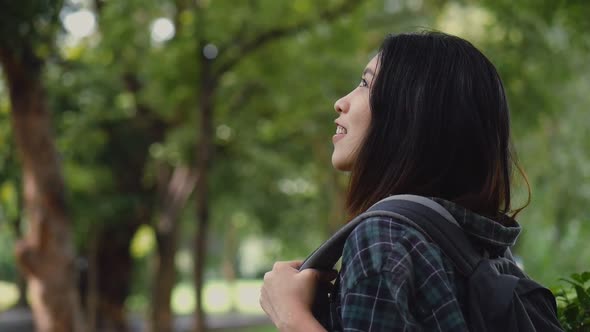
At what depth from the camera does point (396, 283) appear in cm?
143

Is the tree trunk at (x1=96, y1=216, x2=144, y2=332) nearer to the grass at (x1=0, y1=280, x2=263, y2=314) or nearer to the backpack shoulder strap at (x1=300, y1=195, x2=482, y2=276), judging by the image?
the grass at (x1=0, y1=280, x2=263, y2=314)

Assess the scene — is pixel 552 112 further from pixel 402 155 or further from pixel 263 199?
pixel 402 155

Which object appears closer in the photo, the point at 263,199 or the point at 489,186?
the point at 489,186

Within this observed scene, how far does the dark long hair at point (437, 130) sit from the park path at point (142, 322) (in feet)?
69.4

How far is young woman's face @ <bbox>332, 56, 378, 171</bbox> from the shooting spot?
1.75 m

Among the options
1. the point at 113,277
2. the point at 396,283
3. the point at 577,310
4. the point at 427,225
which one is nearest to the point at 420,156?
the point at 427,225

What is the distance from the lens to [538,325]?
160cm

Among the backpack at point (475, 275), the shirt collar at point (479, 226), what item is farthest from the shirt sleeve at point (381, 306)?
the shirt collar at point (479, 226)

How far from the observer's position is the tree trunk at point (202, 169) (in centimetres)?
1195

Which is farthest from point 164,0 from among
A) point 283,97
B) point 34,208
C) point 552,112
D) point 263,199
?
point 263,199

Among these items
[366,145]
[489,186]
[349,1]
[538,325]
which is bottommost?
[538,325]

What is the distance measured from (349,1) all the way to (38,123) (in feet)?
15.9

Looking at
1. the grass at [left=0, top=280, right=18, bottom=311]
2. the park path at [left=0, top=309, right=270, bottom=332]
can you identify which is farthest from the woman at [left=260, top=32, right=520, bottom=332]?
the grass at [left=0, top=280, right=18, bottom=311]

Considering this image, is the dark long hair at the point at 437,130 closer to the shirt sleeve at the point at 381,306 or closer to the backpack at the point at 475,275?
the backpack at the point at 475,275
